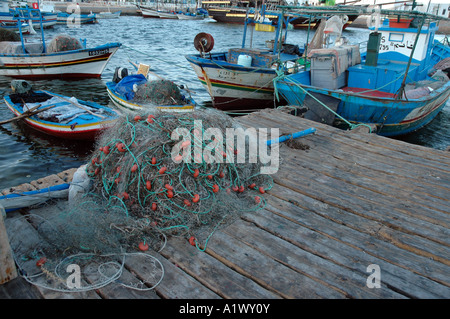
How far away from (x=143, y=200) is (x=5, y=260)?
4.38 ft

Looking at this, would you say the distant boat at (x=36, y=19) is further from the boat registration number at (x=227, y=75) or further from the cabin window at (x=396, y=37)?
the cabin window at (x=396, y=37)

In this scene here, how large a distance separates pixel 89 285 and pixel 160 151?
5.05ft

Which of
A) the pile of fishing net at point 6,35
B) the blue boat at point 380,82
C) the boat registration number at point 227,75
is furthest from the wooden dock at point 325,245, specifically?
the pile of fishing net at point 6,35

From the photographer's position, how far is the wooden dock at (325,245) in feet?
9.21

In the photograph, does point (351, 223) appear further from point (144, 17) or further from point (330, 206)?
point (144, 17)

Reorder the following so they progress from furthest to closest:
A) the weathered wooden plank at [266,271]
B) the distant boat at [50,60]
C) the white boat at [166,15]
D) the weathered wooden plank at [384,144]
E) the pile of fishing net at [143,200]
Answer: the white boat at [166,15], the distant boat at [50,60], the weathered wooden plank at [384,144], the pile of fishing net at [143,200], the weathered wooden plank at [266,271]

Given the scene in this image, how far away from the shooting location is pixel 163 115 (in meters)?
4.16

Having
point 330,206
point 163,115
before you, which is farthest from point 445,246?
point 163,115

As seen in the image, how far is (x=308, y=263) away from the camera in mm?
3119

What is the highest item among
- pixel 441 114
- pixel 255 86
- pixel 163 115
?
pixel 163 115

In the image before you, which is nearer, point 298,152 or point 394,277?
point 394,277

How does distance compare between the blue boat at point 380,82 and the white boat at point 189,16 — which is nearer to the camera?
the blue boat at point 380,82

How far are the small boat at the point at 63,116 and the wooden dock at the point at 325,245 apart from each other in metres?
4.75

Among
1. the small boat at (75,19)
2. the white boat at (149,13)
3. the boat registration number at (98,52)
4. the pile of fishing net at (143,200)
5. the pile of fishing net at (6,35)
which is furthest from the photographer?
the white boat at (149,13)
